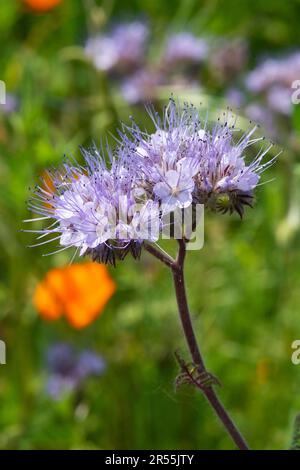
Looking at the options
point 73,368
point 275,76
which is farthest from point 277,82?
point 73,368

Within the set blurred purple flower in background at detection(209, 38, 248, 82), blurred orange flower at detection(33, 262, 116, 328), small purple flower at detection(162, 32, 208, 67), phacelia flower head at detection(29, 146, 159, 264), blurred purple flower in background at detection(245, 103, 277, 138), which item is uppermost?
small purple flower at detection(162, 32, 208, 67)

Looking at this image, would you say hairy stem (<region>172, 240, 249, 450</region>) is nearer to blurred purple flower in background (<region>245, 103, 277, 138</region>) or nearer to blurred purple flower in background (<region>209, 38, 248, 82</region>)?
blurred purple flower in background (<region>245, 103, 277, 138</region>)

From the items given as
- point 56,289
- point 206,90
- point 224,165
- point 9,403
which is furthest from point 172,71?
point 224,165

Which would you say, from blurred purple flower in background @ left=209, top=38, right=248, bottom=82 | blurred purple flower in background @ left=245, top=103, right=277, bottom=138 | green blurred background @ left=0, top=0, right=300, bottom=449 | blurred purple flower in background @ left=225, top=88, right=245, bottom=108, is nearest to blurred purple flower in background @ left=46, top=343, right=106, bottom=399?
green blurred background @ left=0, top=0, right=300, bottom=449

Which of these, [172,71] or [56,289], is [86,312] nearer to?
[56,289]

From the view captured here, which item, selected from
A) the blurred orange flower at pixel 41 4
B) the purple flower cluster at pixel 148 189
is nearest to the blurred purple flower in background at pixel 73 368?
the purple flower cluster at pixel 148 189
